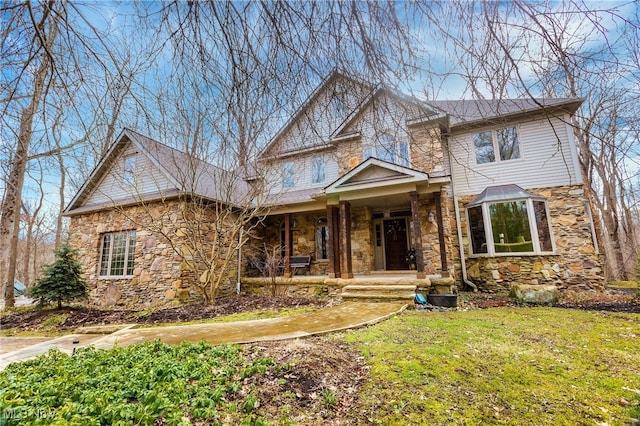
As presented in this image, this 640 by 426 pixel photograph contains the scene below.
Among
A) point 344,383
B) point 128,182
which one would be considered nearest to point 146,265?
point 128,182

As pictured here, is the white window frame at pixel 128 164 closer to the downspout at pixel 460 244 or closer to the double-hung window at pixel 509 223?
the downspout at pixel 460 244

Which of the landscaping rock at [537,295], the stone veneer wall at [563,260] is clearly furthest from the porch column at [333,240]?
the landscaping rock at [537,295]

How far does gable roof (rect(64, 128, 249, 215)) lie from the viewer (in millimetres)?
8555

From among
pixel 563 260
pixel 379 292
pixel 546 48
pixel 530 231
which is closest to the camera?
pixel 546 48

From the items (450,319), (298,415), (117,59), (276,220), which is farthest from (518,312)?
(276,220)

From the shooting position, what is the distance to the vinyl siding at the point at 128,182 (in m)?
10.0

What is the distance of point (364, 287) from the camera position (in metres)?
8.51

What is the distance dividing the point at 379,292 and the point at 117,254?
9181mm

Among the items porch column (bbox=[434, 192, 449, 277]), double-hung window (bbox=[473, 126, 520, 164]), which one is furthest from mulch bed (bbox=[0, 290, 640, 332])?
double-hung window (bbox=[473, 126, 520, 164])

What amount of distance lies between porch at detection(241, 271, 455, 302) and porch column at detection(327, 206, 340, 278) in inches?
19.5

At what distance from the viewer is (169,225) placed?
9.27m

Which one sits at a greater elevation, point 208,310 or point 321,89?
point 321,89

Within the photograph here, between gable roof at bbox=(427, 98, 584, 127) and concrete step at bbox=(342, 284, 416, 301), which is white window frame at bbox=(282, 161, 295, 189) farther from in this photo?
gable roof at bbox=(427, 98, 584, 127)

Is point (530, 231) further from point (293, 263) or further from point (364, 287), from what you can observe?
point (293, 263)
